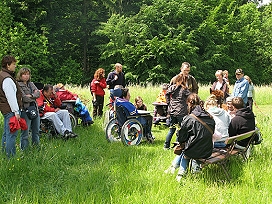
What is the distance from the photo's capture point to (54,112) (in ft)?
22.0

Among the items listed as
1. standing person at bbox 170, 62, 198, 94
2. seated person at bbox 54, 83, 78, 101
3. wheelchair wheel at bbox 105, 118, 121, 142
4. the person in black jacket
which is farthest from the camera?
seated person at bbox 54, 83, 78, 101

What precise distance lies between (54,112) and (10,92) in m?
2.00

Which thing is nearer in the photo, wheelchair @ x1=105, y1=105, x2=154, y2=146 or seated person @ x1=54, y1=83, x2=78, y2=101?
wheelchair @ x1=105, y1=105, x2=154, y2=146

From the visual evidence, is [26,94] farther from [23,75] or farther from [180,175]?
[180,175]

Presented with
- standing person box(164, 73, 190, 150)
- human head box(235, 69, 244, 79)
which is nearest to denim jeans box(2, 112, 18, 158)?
standing person box(164, 73, 190, 150)

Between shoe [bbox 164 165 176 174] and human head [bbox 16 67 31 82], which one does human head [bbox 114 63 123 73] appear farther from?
shoe [bbox 164 165 176 174]

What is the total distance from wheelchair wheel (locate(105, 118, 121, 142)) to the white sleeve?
229 centimetres

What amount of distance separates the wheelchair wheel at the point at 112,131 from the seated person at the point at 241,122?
251 cm

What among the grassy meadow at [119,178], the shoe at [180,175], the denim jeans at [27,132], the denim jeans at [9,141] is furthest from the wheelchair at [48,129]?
the shoe at [180,175]

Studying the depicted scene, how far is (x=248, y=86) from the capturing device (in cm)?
772

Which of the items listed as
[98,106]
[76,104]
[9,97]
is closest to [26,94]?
[9,97]

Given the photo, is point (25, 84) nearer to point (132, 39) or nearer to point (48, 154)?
point (48, 154)

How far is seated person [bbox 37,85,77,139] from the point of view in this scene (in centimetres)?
656

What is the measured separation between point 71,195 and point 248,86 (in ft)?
17.4
